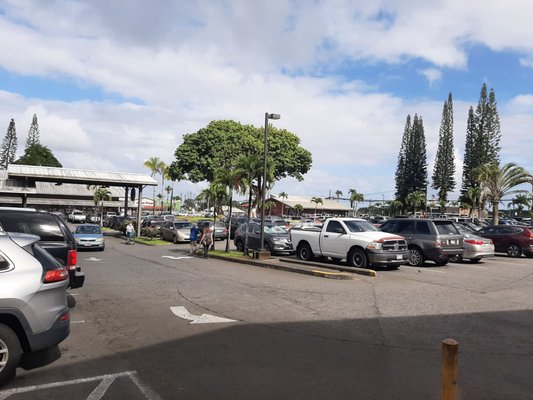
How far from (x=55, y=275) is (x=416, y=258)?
46.1 ft

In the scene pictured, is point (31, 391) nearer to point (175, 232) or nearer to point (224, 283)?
point (224, 283)

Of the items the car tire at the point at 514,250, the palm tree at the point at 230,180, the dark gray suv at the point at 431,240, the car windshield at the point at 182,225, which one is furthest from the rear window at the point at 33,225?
the car windshield at the point at 182,225

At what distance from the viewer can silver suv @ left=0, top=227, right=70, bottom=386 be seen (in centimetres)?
479

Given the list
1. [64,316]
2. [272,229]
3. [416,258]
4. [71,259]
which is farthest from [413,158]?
[64,316]

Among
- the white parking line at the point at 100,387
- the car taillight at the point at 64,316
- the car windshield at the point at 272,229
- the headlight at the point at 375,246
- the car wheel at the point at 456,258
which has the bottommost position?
the white parking line at the point at 100,387

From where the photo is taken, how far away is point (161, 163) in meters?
57.5

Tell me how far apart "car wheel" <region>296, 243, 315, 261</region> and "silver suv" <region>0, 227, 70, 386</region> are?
12564 mm

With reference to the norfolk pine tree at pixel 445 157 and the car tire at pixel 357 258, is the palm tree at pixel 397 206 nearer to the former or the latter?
the norfolk pine tree at pixel 445 157

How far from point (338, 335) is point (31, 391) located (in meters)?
4.26

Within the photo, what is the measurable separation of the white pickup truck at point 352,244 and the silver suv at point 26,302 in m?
11.0

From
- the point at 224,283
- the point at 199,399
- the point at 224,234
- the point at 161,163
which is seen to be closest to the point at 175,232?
the point at 224,234

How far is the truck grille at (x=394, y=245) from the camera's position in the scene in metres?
14.7

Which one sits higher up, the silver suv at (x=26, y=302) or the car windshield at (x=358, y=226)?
the car windshield at (x=358, y=226)

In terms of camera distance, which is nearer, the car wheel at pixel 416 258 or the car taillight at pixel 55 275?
the car taillight at pixel 55 275
